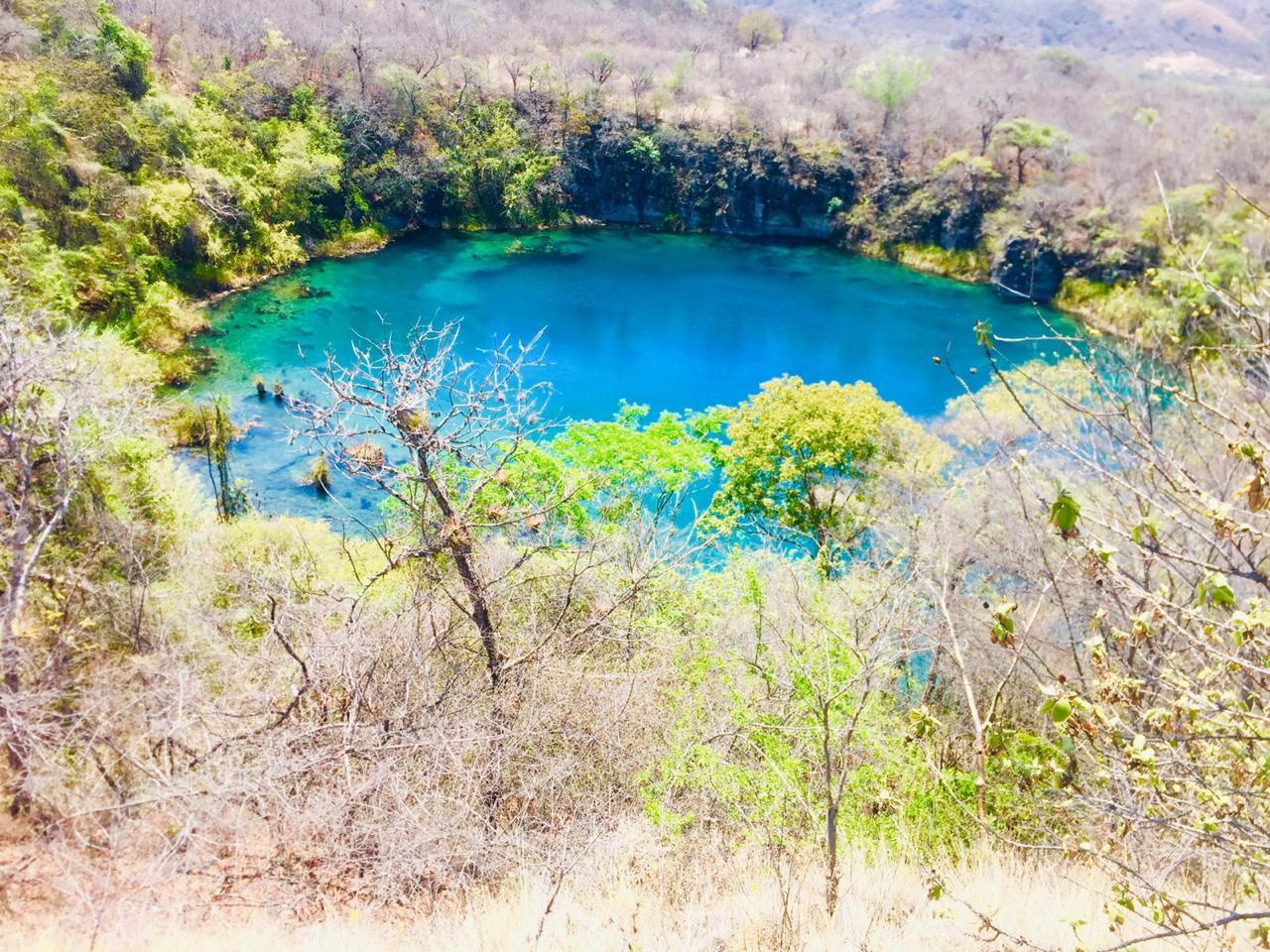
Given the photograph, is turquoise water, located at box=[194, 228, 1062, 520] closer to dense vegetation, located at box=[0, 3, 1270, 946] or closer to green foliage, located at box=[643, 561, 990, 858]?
dense vegetation, located at box=[0, 3, 1270, 946]

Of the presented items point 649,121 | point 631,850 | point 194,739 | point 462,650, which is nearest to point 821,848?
point 631,850

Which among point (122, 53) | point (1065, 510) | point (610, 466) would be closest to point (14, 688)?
point (610, 466)

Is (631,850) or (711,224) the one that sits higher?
(631,850)

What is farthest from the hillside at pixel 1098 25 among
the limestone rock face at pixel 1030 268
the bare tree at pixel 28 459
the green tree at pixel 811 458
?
the bare tree at pixel 28 459

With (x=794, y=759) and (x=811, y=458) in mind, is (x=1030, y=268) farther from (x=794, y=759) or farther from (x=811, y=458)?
(x=794, y=759)

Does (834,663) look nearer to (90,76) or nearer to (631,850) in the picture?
(631,850)

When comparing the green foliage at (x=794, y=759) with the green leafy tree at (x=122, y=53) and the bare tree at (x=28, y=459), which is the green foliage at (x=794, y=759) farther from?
the green leafy tree at (x=122, y=53)

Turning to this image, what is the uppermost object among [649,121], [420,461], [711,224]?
[420,461]
